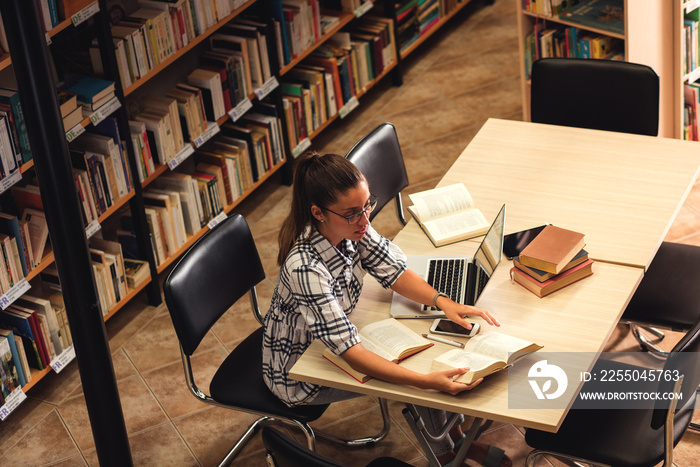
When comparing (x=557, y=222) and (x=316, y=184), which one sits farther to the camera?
(x=557, y=222)

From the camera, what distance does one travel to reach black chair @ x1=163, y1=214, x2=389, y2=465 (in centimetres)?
263

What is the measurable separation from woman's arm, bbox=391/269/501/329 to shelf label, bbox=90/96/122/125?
1.51 m

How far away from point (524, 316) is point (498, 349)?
9.1 inches

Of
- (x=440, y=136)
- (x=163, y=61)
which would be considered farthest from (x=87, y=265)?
(x=440, y=136)

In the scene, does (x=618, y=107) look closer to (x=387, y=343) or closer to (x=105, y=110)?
(x=387, y=343)

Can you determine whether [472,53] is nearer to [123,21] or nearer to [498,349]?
[123,21]

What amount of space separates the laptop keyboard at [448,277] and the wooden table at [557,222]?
0.08 metres

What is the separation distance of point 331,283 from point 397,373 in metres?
0.35

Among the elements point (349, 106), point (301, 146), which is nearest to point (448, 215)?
point (301, 146)

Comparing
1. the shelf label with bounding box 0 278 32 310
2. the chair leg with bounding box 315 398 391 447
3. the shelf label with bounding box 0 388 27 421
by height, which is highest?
the shelf label with bounding box 0 278 32 310

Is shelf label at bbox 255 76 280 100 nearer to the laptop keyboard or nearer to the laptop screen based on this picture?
the laptop keyboard

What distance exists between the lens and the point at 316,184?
2387 mm

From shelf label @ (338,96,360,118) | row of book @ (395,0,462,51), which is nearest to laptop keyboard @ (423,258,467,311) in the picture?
shelf label @ (338,96,360,118)

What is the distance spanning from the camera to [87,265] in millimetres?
2432
